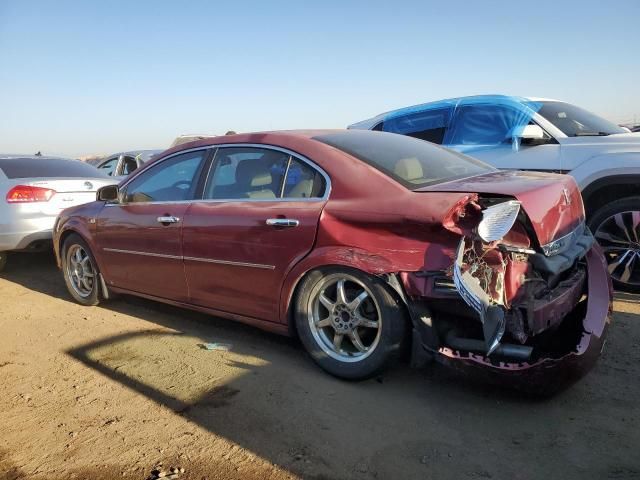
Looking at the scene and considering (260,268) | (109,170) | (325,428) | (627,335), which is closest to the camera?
(325,428)

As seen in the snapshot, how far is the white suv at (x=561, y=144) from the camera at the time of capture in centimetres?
489

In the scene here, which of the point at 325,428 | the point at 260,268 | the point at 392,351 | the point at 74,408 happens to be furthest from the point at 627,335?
the point at 74,408

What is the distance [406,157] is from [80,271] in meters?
3.58

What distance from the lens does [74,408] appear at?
3.26 meters

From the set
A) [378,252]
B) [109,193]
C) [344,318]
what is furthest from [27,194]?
[378,252]

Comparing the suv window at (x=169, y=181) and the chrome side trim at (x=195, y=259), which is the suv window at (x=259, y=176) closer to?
the suv window at (x=169, y=181)

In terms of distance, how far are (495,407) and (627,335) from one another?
156 centimetres

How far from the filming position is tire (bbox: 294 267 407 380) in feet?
10.2

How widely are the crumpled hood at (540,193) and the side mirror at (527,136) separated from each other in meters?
1.98

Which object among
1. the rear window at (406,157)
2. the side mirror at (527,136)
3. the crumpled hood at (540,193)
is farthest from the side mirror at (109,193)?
the side mirror at (527,136)

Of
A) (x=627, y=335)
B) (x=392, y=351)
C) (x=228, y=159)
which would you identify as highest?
(x=228, y=159)

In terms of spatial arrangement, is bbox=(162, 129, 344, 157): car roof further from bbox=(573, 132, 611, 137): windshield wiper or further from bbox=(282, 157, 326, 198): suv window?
bbox=(573, 132, 611, 137): windshield wiper

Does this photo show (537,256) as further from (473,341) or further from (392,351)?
(392,351)

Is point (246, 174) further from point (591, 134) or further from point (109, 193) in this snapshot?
point (591, 134)
